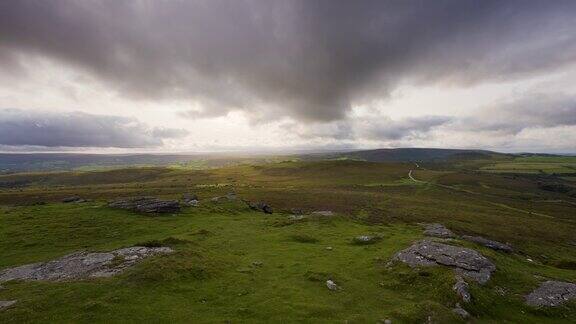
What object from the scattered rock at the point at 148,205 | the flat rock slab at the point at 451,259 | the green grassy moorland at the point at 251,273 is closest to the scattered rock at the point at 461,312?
the green grassy moorland at the point at 251,273

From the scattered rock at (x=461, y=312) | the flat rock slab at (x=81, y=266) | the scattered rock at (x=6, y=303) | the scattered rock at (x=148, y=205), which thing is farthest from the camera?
the scattered rock at (x=148, y=205)

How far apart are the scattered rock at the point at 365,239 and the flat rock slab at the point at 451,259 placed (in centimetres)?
815

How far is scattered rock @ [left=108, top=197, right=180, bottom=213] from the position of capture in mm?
55059

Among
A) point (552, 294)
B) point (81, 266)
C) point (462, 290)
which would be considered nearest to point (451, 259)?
point (462, 290)

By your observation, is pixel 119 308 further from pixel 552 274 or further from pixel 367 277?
pixel 552 274

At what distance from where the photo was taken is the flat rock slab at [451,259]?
28297mm

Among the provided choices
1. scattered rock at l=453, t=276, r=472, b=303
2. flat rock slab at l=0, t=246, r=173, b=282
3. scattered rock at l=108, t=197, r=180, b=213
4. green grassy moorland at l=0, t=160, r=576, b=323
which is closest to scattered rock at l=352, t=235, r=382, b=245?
green grassy moorland at l=0, t=160, r=576, b=323

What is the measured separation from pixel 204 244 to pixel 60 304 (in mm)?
18050

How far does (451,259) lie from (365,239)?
537 inches

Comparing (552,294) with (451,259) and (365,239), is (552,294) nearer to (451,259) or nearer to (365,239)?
(451,259)

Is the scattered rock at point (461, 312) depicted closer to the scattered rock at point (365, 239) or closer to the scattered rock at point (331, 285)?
the scattered rock at point (331, 285)

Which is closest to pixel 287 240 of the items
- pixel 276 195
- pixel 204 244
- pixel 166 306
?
pixel 204 244

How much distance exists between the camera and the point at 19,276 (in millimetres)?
A: 27969

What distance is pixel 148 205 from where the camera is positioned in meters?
55.9
